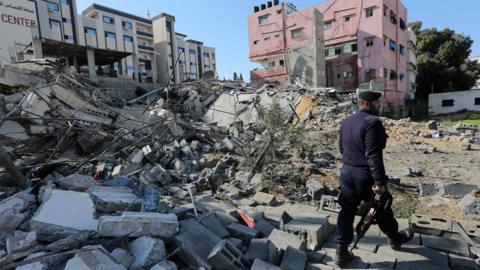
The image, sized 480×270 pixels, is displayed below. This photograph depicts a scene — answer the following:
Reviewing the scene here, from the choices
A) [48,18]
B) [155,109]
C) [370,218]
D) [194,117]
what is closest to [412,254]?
[370,218]

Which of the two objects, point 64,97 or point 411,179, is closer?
point 411,179

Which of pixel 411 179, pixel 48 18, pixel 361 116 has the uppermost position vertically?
pixel 48 18

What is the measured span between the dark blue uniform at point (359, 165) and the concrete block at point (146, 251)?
1.61 metres

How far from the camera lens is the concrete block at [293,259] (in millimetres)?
2488

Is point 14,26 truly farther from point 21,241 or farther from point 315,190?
point 315,190

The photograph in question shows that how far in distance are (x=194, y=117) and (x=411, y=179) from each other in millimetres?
10402

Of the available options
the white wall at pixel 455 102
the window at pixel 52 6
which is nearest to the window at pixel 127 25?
the window at pixel 52 6

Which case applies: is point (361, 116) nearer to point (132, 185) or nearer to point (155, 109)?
point (132, 185)

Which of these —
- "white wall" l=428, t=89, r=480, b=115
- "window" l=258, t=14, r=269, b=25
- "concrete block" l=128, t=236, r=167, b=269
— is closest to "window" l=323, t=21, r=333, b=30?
"window" l=258, t=14, r=269, b=25

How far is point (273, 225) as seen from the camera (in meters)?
3.43

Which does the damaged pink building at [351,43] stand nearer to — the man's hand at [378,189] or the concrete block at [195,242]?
the man's hand at [378,189]

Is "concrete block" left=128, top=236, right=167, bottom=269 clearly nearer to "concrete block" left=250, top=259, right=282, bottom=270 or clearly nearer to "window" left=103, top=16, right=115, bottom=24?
"concrete block" left=250, top=259, right=282, bottom=270

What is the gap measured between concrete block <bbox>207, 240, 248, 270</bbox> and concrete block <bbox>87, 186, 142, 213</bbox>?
1.19 meters

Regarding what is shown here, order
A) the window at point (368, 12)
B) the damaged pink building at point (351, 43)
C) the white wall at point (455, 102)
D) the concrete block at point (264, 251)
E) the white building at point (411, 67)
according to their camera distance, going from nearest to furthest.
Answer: the concrete block at point (264, 251)
the window at point (368, 12)
the damaged pink building at point (351, 43)
the white wall at point (455, 102)
the white building at point (411, 67)
